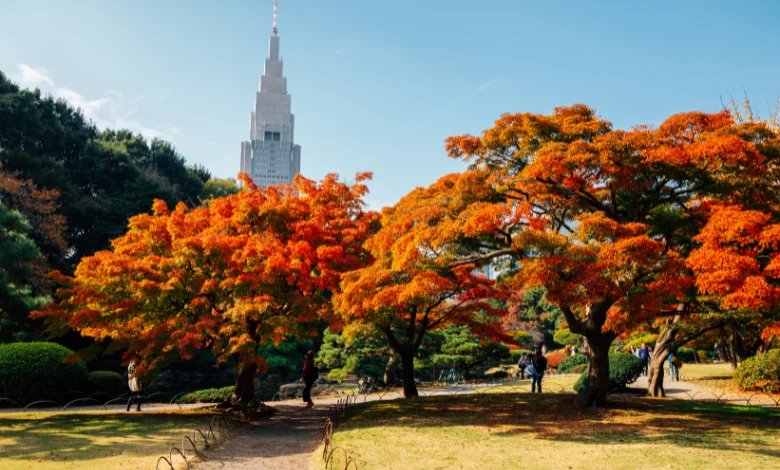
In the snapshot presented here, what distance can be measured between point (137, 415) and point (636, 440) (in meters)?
12.5

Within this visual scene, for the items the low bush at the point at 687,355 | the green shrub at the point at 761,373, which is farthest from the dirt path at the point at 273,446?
the low bush at the point at 687,355

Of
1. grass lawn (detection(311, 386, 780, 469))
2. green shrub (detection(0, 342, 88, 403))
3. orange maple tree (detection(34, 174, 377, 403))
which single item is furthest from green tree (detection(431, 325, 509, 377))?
green shrub (detection(0, 342, 88, 403))

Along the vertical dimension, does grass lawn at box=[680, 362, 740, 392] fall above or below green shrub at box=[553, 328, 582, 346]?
below

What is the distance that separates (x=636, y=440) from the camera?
36.2 ft

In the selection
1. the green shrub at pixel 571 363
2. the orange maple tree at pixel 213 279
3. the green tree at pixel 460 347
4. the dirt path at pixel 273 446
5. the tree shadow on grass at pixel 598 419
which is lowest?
→ the dirt path at pixel 273 446

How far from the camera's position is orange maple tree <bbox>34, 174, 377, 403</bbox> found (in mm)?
14391

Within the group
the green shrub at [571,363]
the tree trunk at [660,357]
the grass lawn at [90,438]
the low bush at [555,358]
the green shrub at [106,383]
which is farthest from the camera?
the low bush at [555,358]

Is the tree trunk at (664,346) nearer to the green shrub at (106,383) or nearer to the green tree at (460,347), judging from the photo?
the green tree at (460,347)

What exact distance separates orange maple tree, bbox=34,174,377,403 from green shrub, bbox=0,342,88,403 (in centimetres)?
426

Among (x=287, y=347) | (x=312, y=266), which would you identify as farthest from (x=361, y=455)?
(x=287, y=347)

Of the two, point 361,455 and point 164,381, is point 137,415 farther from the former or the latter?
point 164,381

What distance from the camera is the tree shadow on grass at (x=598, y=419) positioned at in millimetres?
11250

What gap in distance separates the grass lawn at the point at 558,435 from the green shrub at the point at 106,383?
9.81m

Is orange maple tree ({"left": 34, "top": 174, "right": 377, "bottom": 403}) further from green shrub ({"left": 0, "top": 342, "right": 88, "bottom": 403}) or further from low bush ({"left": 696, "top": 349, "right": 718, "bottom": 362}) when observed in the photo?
low bush ({"left": 696, "top": 349, "right": 718, "bottom": 362})
